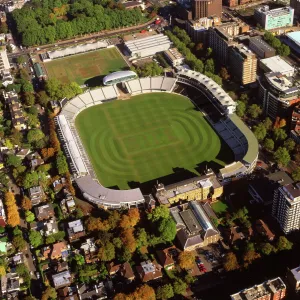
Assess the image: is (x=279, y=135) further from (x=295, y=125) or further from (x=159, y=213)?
(x=159, y=213)

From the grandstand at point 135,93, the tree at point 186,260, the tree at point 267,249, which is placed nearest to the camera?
the tree at point 186,260

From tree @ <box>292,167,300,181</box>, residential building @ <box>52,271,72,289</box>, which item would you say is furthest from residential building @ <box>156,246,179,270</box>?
tree @ <box>292,167,300,181</box>

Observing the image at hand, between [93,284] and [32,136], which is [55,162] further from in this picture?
[93,284]

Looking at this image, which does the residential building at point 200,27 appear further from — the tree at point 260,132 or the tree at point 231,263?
the tree at point 231,263

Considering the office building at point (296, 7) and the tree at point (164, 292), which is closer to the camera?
the tree at point (164, 292)

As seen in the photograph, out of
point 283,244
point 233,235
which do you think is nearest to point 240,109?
point 233,235

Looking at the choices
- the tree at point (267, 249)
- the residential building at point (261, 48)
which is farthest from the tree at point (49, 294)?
the residential building at point (261, 48)
